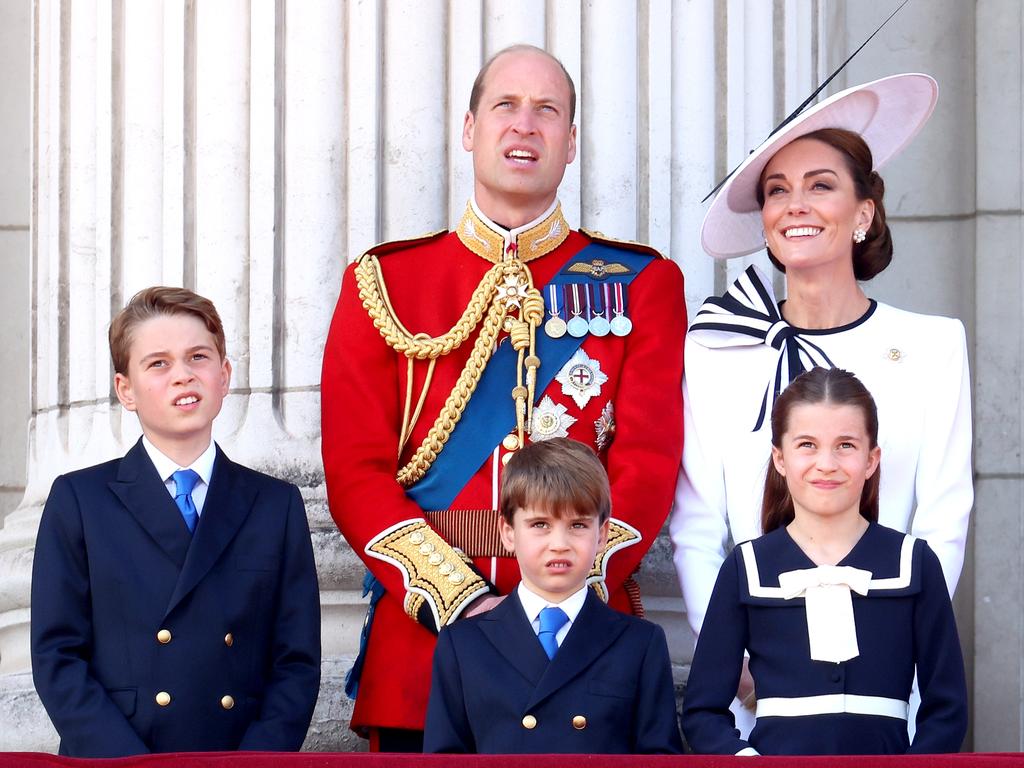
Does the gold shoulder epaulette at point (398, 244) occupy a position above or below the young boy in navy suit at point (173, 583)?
above

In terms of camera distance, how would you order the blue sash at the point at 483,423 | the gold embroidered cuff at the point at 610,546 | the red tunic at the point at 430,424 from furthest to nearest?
the blue sash at the point at 483,423, the red tunic at the point at 430,424, the gold embroidered cuff at the point at 610,546

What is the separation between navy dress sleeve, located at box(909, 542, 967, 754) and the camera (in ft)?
11.1

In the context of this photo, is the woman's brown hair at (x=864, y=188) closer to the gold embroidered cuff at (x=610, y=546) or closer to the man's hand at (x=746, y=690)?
the gold embroidered cuff at (x=610, y=546)

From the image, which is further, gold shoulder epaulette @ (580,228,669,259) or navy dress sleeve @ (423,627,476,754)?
gold shoulder epaulette @ (580,228,669,259)

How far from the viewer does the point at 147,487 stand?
367 cm

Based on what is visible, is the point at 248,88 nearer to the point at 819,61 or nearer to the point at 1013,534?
the point at 819,61

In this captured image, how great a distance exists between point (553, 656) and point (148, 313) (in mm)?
1049

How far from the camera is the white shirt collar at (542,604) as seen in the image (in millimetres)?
3535

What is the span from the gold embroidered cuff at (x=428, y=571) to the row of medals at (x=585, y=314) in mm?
540

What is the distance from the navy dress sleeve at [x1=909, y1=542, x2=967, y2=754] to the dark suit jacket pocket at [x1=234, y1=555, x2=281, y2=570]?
1224mm

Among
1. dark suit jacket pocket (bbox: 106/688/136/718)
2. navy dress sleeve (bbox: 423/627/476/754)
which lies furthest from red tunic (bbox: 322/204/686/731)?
dark suit jacket pocket (bbox: 106/688/136/718)

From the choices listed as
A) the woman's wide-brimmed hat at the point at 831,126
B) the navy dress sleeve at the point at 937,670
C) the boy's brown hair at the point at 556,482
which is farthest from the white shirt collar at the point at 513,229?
the navy dress sleeve at the point at 937,670

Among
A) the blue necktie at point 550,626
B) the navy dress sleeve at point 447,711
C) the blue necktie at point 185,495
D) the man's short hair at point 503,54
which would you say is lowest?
the navy dress sleeve at point 447,711

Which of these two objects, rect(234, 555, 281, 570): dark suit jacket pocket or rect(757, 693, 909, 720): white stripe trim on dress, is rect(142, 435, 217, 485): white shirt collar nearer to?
rect(234, 555, 281, 570): dark suit jacket pocket
